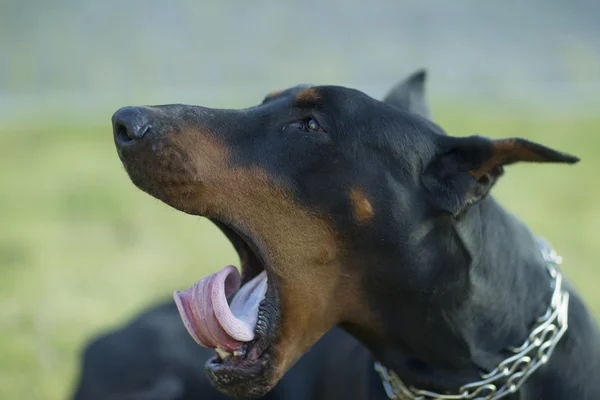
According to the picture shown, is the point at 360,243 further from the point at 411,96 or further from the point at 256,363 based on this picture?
the point at 411,96

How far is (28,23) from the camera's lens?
13.9 metres

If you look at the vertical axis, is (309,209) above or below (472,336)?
above

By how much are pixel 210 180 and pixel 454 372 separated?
1020 mm

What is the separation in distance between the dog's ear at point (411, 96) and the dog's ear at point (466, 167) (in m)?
0.44

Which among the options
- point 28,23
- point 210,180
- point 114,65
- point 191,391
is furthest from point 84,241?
point 28,23

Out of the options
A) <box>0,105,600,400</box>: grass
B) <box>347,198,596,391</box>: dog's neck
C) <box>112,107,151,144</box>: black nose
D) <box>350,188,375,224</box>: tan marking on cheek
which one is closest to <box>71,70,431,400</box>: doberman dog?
<box>347,198,596,391</box>: dog's neck

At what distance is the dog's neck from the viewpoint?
273cm

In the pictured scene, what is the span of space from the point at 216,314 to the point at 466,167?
2.98ft

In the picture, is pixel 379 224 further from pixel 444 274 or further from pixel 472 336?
pixel 472 336

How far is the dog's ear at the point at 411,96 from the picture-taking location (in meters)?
3.20

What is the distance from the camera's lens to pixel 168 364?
3.94 m

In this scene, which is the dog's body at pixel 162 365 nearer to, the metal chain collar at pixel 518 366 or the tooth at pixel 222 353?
the metal chain collar at pixel 518 366

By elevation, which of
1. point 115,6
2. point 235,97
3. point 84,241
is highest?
point 115,6

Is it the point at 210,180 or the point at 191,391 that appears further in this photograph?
the point at 191,391
